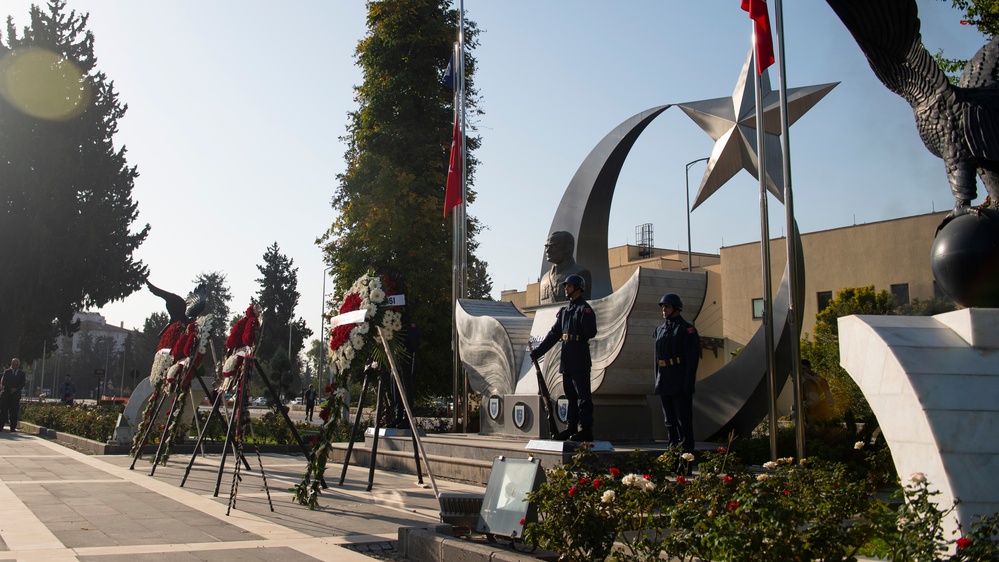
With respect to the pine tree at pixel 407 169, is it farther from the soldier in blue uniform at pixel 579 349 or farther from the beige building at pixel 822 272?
the soldier in blue uniform at pixel 579 349

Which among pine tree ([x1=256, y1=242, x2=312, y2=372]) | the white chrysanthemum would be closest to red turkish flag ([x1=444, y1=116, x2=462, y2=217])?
the white chrysanthemum

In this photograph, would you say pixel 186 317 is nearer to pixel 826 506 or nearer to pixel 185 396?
pixel 185 396

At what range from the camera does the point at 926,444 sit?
4.73 metres

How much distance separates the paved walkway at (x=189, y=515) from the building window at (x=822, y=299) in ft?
92.0

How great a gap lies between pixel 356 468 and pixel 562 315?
584cm

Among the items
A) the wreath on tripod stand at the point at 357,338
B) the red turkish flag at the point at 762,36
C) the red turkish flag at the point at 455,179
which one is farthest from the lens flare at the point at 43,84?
the red turkish flag at the point at 762,36

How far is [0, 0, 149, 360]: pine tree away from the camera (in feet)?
119

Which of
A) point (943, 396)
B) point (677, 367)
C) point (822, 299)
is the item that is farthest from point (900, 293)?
point (943, 396)

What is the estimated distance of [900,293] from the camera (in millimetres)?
34156

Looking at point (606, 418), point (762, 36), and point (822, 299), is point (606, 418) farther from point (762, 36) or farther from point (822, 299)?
point (822, 299)

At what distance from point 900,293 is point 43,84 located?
3789 cm

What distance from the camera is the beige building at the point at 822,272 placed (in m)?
33.5

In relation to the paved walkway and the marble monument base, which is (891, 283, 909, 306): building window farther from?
the paved walkway

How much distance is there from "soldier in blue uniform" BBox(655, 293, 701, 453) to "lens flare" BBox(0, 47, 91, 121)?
36.2 metres
